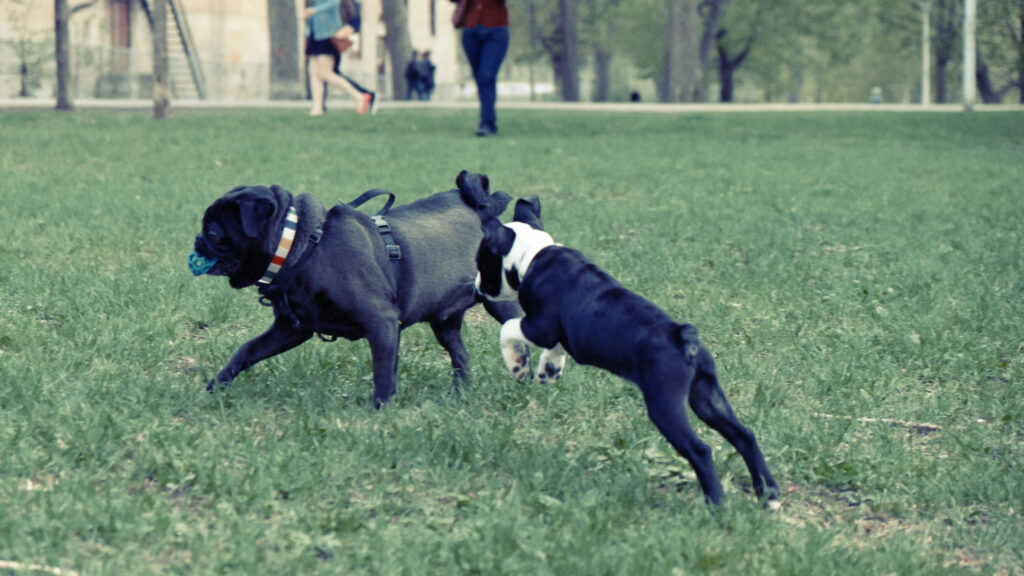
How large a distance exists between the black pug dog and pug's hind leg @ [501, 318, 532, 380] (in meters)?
0.46

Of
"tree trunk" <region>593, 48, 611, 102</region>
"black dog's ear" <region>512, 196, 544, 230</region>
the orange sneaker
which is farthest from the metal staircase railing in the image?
"black dog's ear" <region>512, 196, 544, 230</region>

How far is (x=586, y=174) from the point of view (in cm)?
1265

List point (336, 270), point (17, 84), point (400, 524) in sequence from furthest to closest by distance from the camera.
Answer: point (17, 84)
point (336, 270)
point (400, 524)

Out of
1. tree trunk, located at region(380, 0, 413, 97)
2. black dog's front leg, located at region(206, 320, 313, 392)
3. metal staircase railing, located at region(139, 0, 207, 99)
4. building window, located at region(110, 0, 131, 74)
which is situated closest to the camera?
black dog's front leg, located at region(206, 320, 313, 392)

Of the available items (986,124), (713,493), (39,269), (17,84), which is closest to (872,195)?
(39,269)

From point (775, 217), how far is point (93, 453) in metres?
7.02

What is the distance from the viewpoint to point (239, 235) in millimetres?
3977

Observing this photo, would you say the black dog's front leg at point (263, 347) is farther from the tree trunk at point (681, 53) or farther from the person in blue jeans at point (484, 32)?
the tree trunk at point (681, 53)

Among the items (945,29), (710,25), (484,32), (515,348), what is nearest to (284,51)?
(484,32)

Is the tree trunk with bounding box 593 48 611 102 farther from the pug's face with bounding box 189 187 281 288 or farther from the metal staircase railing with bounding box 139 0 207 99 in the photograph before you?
the pug's face with bounding box 189 187 281 288

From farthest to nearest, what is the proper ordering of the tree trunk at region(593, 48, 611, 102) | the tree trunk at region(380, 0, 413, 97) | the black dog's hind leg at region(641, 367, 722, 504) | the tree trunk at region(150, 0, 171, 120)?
the tree trunk at region(593, 48, 611, 102) → the tree trunk at region(380, 0, 413, 97) → the tree trunk at region(150, 0, 171, 120) → the black dog's hind leg at region(641, 367, 722, 504)

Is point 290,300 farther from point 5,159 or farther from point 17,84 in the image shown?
point 17,84

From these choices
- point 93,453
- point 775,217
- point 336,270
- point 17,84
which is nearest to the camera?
point 93,453

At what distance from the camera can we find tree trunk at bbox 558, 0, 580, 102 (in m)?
44.3
